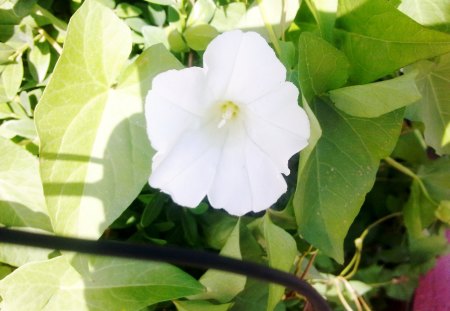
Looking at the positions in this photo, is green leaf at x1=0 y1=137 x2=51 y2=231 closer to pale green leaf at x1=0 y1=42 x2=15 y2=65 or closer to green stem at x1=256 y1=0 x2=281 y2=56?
pale green leaf at x1=0 y1=42 x2=15 y2=65

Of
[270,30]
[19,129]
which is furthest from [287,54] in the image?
[19,129]

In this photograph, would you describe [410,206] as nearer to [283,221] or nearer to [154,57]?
[283,221]

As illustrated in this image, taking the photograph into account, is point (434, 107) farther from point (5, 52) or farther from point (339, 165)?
point (5, 52)

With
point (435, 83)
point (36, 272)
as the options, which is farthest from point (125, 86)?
point (435, 83)

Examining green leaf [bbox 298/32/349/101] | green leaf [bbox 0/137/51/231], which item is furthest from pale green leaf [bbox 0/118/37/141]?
green leaf [bbox 298/32/349/101]

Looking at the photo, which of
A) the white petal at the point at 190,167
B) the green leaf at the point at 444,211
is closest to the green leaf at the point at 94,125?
the white petal at the point at 190,167

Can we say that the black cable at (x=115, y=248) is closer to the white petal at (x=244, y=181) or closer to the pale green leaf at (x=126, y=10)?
the white petal at (x=244, y=181)
